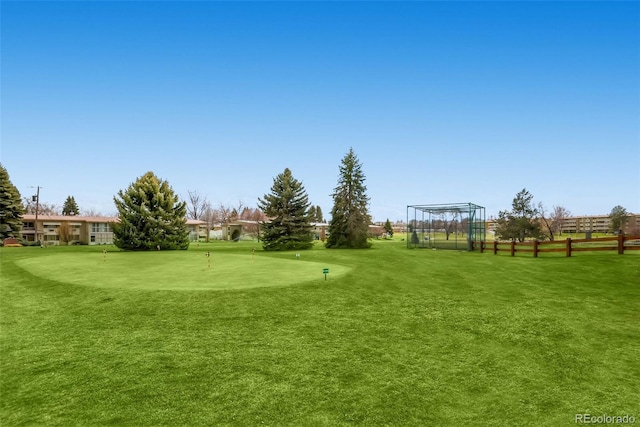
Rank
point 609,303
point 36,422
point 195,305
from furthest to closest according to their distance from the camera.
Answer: point 609,303 < point 195,305 < point 36,422

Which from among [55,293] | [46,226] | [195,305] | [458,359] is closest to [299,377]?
[458,359]

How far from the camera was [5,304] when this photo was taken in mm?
11078

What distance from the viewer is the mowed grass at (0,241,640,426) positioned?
5.51m

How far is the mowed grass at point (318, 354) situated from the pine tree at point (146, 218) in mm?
22699

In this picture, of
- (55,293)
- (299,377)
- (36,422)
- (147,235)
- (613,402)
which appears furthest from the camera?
(147,235)

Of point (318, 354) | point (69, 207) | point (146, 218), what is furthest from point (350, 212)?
point (69, 207)

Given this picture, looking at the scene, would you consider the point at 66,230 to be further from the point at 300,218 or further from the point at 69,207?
the point at 300,218

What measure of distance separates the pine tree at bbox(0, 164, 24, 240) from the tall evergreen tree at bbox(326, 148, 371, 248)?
42.2 m

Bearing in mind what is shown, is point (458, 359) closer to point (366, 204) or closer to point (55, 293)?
point (55, 293)

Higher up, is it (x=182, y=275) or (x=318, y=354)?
(x=182, y=275)

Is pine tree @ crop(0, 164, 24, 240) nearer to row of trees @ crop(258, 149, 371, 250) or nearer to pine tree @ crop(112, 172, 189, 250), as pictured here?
pine tree @ crop(112, 172, 189, 250)

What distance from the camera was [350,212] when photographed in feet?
128

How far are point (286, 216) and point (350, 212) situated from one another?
7.29 m

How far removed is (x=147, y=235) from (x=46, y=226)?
1378 inches
